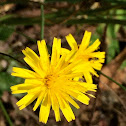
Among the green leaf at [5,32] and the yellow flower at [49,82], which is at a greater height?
the green leaf at [5,32]

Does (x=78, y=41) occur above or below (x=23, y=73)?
above

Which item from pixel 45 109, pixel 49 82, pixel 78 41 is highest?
pixel 78 41

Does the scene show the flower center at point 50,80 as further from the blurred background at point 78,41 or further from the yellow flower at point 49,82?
the blurred background at point 78,41

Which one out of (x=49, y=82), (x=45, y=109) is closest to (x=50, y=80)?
(x=49, y=82)

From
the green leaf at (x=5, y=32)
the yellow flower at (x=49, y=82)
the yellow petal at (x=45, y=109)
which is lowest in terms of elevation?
the yellow petal at (x=45, y=109)

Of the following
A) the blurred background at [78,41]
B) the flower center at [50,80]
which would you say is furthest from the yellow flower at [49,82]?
the blurred background at [78,41]

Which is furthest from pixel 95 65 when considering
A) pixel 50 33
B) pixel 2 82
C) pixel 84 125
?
pixel 50 33

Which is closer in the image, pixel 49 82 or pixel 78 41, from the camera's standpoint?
pixel 49 82

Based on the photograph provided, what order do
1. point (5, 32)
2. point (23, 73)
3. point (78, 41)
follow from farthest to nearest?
point (78, 41) → point (5, 32) → point (23, 73)

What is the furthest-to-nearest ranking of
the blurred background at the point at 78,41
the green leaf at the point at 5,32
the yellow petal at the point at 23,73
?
the blurred background at the point at 78,41 < the green leaf at the point at 5,32 < the yellow petal at the point at 23,73

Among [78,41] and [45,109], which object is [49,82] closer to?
[45,109]
